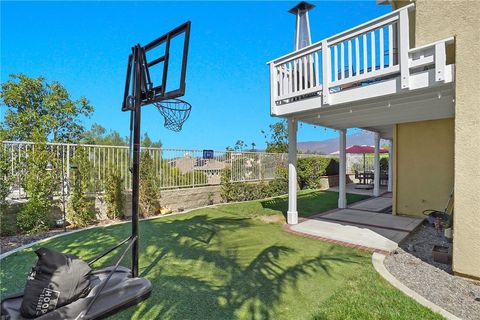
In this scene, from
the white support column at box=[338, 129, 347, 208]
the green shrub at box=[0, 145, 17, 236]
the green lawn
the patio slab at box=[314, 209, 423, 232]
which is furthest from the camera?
the white support column at box=[338, 129, 347, 208]

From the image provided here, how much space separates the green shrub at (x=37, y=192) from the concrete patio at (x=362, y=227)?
22.3 feet

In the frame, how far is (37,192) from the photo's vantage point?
268 inches

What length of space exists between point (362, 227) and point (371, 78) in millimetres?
4079

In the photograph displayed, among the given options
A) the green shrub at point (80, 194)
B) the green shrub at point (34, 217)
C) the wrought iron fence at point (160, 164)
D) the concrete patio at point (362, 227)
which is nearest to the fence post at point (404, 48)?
the concrete patio at point (362, 227)

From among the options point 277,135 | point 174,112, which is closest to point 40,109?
point 277,135

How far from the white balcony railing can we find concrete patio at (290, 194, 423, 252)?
3.27 m

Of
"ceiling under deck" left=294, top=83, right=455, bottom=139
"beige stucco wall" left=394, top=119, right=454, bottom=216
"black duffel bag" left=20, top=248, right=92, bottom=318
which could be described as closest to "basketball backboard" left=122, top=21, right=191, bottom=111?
"black duffel bag" left=20, top=248, right=92, bottom=318

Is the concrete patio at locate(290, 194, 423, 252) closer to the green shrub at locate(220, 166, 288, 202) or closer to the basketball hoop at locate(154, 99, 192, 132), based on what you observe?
the basketball hoop at locate(154, 99, 192, 132)

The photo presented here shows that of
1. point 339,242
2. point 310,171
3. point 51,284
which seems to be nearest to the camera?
point 51,284

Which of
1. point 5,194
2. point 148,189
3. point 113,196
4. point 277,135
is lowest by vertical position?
point 113,196

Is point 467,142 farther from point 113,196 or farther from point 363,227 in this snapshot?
point 113,196

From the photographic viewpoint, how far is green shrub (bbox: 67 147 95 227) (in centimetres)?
756

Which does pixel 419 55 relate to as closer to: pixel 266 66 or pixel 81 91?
pixel 266 66

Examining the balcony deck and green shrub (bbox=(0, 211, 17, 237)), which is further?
green shrub (bbox=(0, 211, 17, 237))
